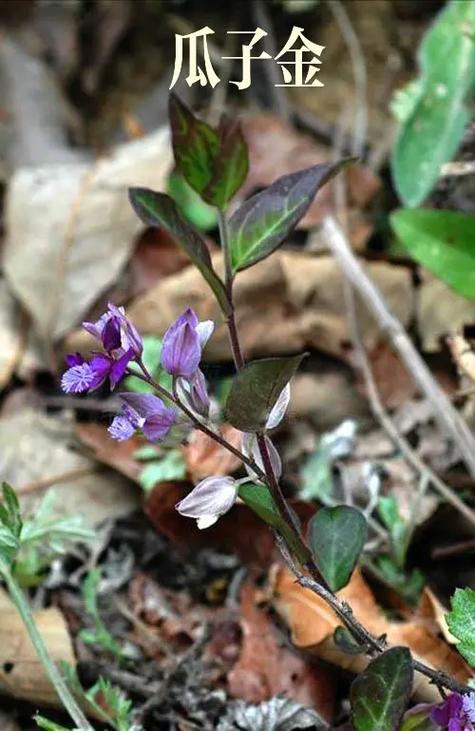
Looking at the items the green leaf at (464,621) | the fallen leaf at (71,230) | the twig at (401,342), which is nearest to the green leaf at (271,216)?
the green leaf at (464,621)

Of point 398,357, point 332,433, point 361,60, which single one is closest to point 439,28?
point 361,60

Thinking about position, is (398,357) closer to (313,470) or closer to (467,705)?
(313,470)

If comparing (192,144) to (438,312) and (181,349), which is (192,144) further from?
(438,312)

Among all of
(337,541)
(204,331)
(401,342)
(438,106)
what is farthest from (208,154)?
(438,106)

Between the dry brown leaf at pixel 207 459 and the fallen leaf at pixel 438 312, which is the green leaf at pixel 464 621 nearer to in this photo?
the dry brown leaf at pixel 207 459

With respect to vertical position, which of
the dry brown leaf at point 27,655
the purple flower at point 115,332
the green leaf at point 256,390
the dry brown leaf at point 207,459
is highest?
the purple flower at point 115,332
